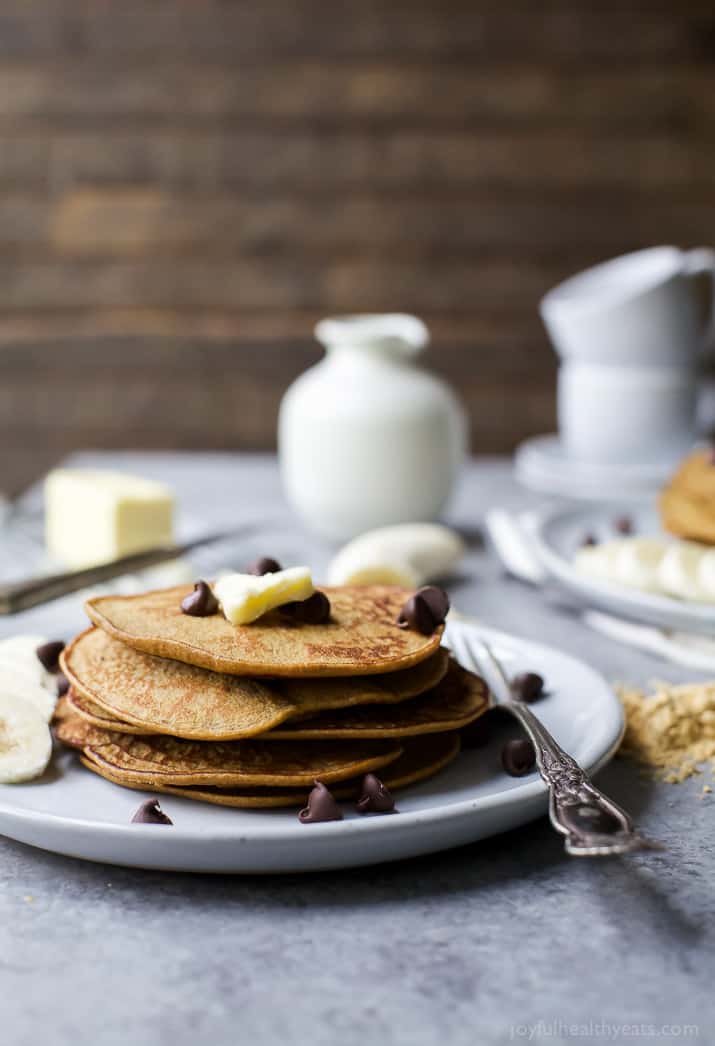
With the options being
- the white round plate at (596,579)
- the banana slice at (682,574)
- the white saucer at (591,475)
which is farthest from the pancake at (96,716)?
the white saucer at (591,475)

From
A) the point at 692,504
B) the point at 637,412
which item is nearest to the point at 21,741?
the point at 692,504

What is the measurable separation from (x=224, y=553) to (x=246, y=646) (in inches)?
41.2

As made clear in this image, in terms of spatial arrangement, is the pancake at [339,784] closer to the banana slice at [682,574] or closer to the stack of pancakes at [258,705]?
the stack of pancakes at [258,705]

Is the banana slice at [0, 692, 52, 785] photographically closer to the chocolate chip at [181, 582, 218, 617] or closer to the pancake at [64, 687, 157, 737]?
the pancake at [64, 687, 157, 737]

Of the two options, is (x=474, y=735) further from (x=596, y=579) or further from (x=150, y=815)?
(x=596, y=579)

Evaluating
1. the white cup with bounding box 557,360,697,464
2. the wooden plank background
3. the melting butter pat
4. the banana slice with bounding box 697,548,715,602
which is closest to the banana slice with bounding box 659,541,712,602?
the banana slice with bounding box 697,548,715,602

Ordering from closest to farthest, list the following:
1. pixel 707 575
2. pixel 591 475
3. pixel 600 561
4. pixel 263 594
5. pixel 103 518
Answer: pixel 263 594 → pixel 707 575 → pixel 600 561 → pixel 103 518 → pixel 591 475

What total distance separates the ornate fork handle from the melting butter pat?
219 mm

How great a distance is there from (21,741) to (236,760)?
0.61 ft

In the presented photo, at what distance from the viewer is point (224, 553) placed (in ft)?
6.32

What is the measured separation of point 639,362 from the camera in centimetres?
251

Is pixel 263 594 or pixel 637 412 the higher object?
pixel 263 594

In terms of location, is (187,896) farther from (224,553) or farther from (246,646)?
(224,553)

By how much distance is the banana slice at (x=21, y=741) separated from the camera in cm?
89
